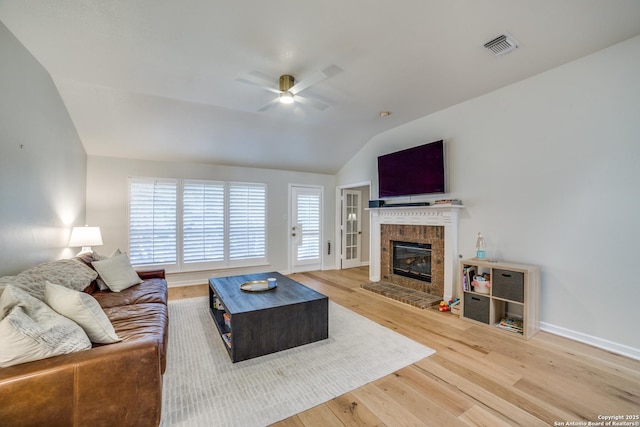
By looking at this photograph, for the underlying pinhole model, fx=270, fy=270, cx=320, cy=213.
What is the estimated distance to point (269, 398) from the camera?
1.93 m

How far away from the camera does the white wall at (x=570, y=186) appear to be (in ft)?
8.21

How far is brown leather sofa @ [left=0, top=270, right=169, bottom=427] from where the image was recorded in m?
1.23

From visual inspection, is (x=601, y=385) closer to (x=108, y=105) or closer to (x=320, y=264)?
(x=320, y=264)

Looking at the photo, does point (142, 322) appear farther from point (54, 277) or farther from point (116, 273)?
point (116, 273)

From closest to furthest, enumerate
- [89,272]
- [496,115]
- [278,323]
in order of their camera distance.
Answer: [278,323], [89,272], [496,115]

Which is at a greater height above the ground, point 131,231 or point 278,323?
point 131,231

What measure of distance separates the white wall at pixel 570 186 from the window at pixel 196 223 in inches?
155

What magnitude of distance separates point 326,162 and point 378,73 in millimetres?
3045

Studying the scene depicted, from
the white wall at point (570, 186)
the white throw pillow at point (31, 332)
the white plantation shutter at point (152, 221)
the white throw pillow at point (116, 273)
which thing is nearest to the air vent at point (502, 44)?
the white wall at point (570, 186)

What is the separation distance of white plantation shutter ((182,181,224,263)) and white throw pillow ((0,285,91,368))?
354cm

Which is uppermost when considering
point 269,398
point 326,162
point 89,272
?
point 326,162

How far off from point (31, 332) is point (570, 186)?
4424 millimetres

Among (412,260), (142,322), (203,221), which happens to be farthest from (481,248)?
(203,221)

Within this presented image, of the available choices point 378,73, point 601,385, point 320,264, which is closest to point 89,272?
point 378,73
